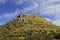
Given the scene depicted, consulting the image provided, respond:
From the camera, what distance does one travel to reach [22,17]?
343 ft

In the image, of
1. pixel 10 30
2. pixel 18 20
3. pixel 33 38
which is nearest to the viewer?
pixel 33 38

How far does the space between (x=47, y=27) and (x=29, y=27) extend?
8.27 metres

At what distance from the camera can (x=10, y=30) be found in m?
95.2

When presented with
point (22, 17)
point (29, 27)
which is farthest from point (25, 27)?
point (22, 17)

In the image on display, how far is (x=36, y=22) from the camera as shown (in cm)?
10288

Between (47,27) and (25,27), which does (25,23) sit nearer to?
(25,27)

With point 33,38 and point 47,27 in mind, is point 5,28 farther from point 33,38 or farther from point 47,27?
point 33,38

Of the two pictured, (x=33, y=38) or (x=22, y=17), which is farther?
(x=22, y=17)

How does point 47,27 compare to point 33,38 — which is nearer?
point 33,38

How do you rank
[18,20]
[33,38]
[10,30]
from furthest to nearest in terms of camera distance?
[18,20]
[10,30]
[33,38]

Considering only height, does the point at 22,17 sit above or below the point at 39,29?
above

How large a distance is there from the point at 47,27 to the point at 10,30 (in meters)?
17.0

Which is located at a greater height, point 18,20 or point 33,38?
point 18,20

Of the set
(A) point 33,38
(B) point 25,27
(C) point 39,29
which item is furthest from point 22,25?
(A) point 33,38
